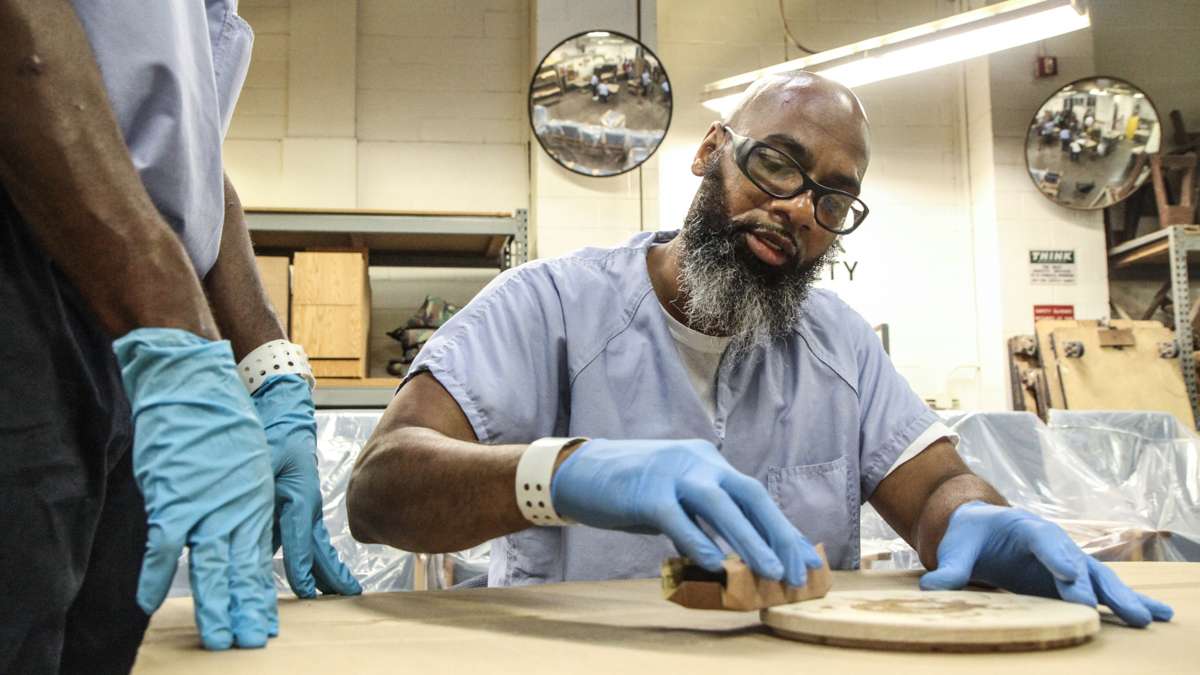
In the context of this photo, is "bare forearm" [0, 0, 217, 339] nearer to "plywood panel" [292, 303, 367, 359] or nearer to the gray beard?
the gray beard

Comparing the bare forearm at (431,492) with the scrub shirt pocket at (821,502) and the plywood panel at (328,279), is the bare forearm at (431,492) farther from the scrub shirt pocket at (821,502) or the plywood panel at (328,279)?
the plywood panel at (328,279)

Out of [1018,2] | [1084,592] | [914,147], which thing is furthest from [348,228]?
[1084,592]

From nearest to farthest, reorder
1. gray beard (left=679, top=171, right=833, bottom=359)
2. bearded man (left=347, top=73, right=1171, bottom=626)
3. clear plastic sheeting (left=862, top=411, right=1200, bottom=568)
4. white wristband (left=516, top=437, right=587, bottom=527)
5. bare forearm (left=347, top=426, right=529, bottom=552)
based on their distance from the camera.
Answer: white wristband (left=516, top=437, right=587, bottom=527), bare forearm (left=347, top=426, right=529, bottom=552), bearded man (left=347, top=73, right=1171, bottom=626), gray beard (left=679, top=171, right=833, bottom=359), clear plastic sheeting (left=862, top=411, right=1200, bottom=568)

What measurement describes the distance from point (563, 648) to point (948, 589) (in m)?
0.59

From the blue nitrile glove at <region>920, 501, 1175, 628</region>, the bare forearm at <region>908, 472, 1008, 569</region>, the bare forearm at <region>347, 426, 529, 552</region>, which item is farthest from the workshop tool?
→ the bare forearm at <region>347, 426, 529, 552</region>

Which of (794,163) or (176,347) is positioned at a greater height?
(794,163)

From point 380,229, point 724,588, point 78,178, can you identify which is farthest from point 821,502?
point 380,229

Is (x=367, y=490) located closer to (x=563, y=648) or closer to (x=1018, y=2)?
(x=563, y=648)

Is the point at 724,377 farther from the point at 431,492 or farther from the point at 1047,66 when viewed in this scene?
the point at 1047,66

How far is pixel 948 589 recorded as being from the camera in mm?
1163

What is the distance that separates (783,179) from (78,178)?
102 centimetres

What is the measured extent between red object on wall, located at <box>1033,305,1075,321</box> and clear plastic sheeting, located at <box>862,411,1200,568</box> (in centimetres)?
156

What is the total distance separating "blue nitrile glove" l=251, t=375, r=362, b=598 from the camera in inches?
43.8

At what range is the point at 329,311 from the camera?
3783 millimetres
